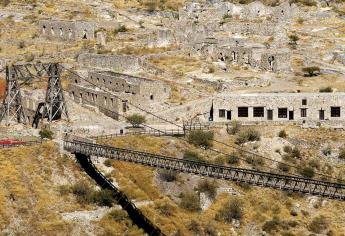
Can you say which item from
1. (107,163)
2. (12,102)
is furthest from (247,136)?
(12,102)

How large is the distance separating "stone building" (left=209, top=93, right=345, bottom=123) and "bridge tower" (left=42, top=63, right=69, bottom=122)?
457 inches

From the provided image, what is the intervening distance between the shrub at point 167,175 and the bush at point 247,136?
751 cm

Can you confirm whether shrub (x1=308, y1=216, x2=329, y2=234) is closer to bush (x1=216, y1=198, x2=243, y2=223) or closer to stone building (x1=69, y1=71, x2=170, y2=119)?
bush (x1=216, y1=198, x2=243, y2=223)

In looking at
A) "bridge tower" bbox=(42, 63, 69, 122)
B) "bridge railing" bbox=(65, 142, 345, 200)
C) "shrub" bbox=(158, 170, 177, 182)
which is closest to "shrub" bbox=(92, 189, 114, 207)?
"bridge railing" bbox=(65, 142, 345, 200)

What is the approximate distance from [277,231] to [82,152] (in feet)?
43.6

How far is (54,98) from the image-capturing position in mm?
65312

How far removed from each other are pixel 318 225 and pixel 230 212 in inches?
223

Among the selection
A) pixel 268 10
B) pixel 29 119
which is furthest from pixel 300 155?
pixel 268 10

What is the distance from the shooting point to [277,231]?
2092 inches

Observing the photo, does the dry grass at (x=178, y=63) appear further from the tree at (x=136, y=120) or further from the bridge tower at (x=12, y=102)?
the bridge tower at (x=12, y=102)

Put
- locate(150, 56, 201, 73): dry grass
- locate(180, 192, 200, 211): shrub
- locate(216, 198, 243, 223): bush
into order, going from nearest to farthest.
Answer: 1. locate(216, 198, 243, 223): bush
2. locate(180, 192, 200, 211): shrub
3. locate(150, 56, 201, 73): dry grass

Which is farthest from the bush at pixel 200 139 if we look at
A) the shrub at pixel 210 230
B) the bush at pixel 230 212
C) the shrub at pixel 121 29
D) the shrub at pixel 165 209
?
the shrub at pixel 121 29

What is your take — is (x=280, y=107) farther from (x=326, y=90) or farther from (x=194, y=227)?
(x=194, y=227)

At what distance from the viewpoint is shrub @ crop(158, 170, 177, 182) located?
184ft
